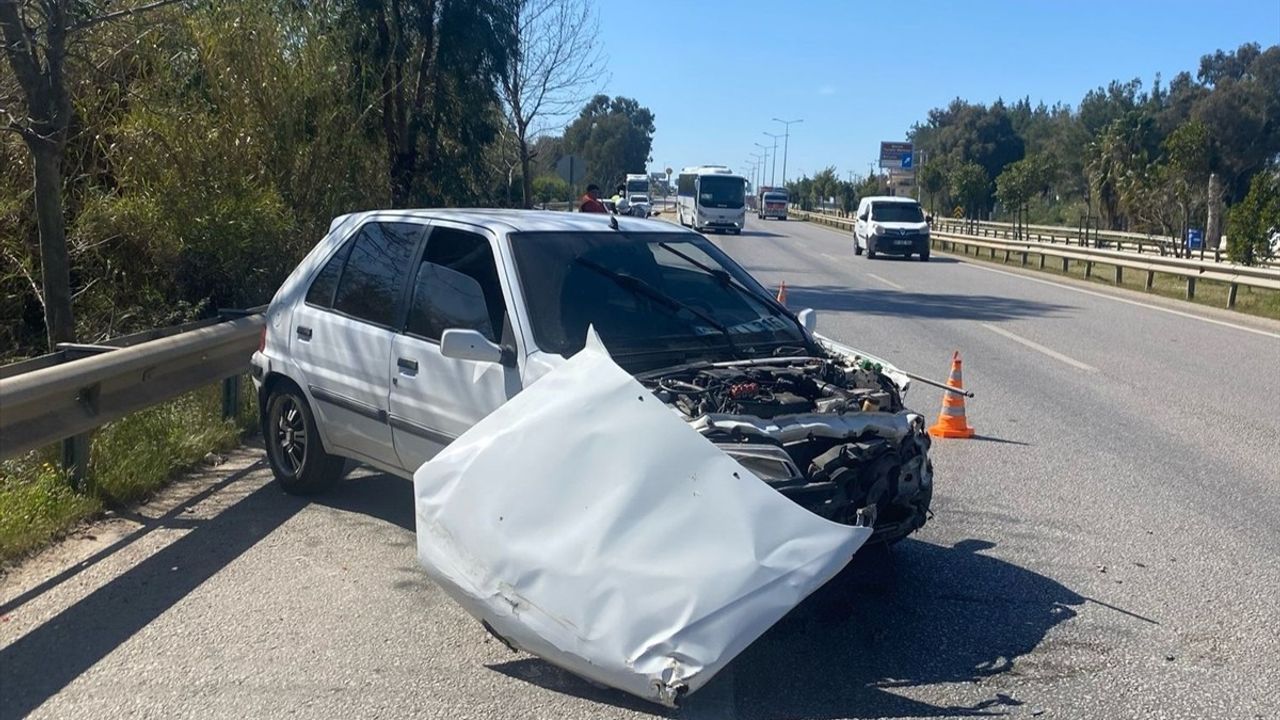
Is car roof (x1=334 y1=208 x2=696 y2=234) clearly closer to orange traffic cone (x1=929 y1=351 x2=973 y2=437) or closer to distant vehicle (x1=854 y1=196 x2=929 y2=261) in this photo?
orange traffic cone (x1=929 y1=351 x2=973 y2=437)

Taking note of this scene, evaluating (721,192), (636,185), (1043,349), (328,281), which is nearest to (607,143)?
(636,185)

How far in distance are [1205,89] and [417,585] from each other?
83774 mm

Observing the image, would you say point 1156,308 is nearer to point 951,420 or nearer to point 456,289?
point 951,420

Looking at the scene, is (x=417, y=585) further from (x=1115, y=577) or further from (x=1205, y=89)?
(x=1205, y=89)

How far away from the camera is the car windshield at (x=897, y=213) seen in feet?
120

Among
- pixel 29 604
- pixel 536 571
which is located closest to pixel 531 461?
pixel 536 571

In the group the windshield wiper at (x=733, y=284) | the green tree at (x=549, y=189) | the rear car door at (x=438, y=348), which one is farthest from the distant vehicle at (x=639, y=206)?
the rear car door at (x=438, y=348)

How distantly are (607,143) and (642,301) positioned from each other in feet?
307

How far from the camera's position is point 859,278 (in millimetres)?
27922

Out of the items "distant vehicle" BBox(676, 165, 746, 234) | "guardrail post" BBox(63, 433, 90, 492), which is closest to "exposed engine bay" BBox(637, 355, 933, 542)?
"guardrail post" BBox(63, 433, 90, 492)

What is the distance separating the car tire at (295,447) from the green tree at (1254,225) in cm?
2720

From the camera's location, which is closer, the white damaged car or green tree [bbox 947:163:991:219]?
the white damaged car

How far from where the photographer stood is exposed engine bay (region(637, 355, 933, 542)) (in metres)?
4.73

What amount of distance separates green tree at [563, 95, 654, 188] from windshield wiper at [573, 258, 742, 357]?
266ft
